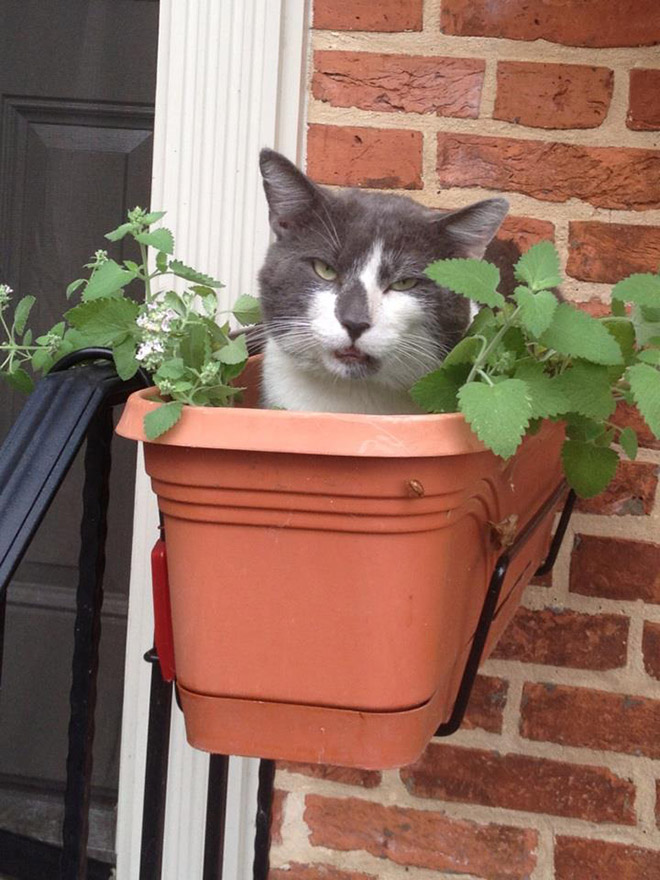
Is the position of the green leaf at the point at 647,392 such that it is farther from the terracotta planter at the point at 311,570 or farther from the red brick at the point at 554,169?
the red brick at the point at 554,169

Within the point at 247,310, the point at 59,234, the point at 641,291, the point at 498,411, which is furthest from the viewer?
the point at 59,234

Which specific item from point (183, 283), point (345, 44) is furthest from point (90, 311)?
point (345, 44)

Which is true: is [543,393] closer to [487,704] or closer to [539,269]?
[539,269]

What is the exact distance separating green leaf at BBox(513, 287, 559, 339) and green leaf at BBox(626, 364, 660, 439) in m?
0.07

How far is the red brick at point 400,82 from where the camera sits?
47.6 inches

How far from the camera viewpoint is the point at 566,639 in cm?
125

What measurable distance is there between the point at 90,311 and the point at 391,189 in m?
0.58

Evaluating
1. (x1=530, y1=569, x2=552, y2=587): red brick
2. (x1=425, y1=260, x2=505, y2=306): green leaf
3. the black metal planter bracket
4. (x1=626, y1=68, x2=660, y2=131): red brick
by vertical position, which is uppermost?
(x1=626, y1=68, x2=660, y2=131): red brick

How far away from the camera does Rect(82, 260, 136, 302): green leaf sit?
2.45 ft

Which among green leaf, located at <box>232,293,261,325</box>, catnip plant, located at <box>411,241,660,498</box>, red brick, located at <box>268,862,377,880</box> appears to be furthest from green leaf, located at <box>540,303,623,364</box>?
red brick, located at <box>268,862,377,880</box>

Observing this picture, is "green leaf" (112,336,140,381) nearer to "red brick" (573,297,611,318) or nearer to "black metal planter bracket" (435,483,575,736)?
"black metal planter bracket" (435,483,575,736)

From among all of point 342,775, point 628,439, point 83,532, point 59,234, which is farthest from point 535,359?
point 59,234

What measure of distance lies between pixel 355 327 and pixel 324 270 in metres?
0.10

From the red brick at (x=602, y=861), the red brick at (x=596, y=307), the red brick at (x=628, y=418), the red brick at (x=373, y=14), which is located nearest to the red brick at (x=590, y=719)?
the red brick at (x=602, y=861)
